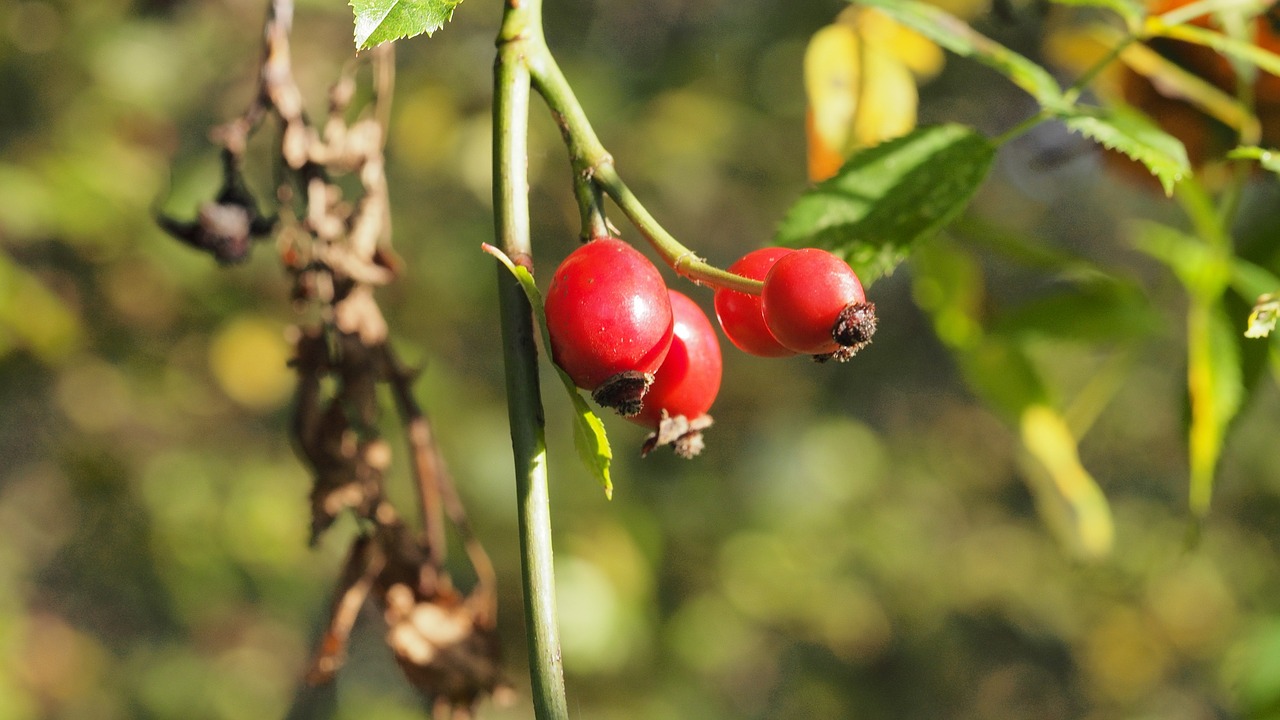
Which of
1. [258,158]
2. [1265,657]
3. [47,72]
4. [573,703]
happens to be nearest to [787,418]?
[573,703]

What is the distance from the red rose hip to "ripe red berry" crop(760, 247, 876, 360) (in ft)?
0.30

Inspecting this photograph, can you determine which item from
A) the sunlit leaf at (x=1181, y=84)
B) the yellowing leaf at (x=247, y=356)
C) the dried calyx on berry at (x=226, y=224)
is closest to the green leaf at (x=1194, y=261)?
the sunlit leaf at (x=1181, y=84)

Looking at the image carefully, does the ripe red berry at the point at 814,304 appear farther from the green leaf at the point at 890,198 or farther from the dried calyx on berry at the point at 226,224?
the dried calyx on berry at the point at 226,224

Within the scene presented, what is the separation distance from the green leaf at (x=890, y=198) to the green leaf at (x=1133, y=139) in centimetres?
8

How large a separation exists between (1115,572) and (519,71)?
4.89 metres

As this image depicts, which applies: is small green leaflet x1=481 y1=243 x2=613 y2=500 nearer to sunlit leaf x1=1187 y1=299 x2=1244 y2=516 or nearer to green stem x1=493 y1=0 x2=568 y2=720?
green stem x1=493 y1=0 x2=568 y2=720

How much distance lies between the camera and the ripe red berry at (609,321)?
0.53m

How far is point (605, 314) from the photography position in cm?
53

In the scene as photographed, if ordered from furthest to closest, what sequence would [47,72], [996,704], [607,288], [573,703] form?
[996,704], [47,72], [573,703], [607,288]

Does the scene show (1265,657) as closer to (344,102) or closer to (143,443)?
(344,102)

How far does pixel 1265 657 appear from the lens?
1.34 meters

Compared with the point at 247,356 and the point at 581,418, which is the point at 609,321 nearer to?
the point at 581,418

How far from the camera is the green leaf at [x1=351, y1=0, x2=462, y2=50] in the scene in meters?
0.57

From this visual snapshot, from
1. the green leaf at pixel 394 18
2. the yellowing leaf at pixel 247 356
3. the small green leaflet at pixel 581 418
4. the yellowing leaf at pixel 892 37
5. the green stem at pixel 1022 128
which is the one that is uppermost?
the yellowing leaf at pixel 247 356
